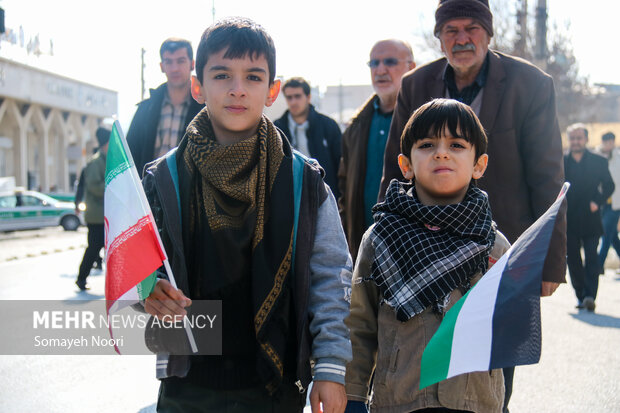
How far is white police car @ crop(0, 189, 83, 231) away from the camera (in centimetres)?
2589

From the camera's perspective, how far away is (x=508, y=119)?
12.3ft

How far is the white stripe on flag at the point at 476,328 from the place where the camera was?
215cm

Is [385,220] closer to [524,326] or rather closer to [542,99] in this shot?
[524,326]

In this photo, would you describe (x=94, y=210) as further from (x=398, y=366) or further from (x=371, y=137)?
(x=398, y=366)

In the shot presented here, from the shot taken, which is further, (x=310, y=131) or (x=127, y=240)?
(x=310, y=131)

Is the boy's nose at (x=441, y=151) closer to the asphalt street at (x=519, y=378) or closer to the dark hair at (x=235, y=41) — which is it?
the dark hair at (x=235, y=41)

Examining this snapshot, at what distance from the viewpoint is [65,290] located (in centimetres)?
987

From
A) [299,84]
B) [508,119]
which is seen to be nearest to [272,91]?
[508,119]

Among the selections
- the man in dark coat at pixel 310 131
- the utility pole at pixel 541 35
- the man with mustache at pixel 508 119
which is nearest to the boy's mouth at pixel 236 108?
the man with mustache at pixel 508 119

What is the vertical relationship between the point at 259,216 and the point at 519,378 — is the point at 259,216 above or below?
above

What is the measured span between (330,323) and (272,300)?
22cm

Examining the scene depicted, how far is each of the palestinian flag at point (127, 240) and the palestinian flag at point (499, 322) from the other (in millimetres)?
947

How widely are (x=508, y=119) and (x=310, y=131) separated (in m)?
3.18

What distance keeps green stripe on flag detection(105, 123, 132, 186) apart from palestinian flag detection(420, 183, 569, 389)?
121 cm
